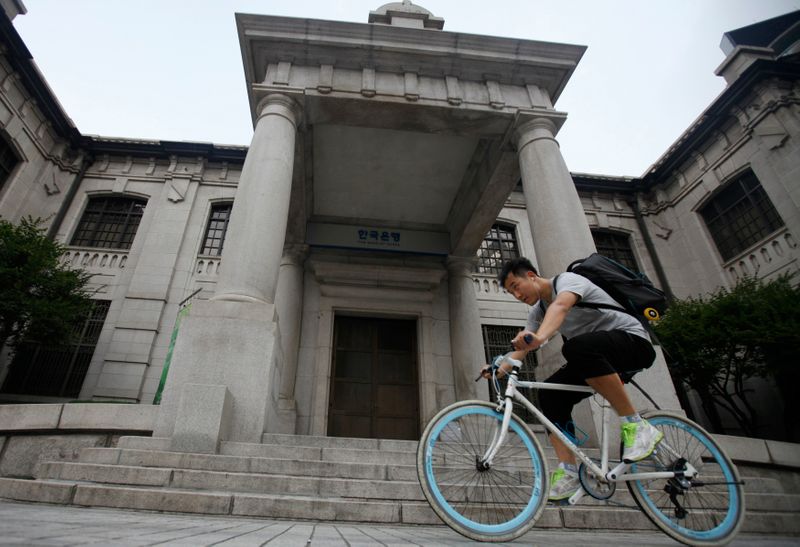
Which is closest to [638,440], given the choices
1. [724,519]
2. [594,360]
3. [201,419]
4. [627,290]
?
[594,360]

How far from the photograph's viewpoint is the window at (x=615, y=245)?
50.4 feet

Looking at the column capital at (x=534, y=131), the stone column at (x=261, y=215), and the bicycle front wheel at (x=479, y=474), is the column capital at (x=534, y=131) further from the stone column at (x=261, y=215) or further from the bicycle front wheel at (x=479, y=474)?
the bicycle front wheel at (x=479, y=474)

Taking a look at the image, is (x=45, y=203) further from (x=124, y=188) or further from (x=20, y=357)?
(x=20, y=357)

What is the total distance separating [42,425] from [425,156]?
26.1 ft

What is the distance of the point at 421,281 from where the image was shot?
10336 mm

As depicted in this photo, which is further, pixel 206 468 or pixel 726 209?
pixel 726 209

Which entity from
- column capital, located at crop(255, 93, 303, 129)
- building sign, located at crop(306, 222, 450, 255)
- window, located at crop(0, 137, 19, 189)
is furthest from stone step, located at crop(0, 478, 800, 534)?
window, located at crop(0, 137, 19, 189)

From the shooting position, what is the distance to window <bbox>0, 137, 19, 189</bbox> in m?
12.1

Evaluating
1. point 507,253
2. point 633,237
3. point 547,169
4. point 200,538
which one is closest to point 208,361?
point 200,538

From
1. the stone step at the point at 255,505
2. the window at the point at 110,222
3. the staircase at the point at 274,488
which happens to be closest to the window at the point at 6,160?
the window at the point at 110,222

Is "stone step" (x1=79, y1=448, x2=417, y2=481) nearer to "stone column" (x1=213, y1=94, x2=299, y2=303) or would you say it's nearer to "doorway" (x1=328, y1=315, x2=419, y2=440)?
"stone column" (x1=213, y1=94, x2=299, y2=303)

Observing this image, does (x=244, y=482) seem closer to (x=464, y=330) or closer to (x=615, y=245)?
(x=464, y=330)

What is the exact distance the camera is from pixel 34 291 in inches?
407

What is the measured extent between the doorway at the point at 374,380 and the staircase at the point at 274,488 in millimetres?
5276
